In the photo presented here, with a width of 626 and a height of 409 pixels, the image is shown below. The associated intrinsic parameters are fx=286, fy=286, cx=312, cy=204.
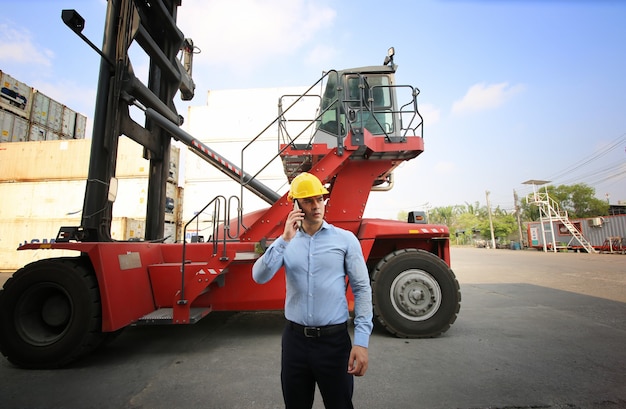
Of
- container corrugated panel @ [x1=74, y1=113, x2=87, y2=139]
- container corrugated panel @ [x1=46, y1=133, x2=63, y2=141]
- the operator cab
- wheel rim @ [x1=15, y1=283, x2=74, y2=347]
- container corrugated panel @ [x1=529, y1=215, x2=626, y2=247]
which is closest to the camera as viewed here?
wheel rim @ [x1=15, y1=283, x2=74, y2=347]

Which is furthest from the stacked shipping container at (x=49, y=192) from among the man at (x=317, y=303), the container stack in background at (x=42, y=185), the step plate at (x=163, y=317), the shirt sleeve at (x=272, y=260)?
the man at (x=317, y=303)

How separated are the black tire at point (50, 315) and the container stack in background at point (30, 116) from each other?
13.3 m

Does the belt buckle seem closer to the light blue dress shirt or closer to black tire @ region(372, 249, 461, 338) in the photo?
the light blue dress shirt

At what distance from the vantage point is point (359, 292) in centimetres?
174

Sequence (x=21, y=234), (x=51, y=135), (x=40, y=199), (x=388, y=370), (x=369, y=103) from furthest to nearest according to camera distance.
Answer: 1. (x=51, y=135)
2. (x=40, y=199)
3. (x=21, y=234)
4. (x=369, y=103)
5. (x=388, y=370)

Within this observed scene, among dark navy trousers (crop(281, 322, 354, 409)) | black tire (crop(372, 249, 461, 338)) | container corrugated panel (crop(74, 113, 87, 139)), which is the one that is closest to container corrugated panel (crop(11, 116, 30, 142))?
container corrugated panel (crop(74, 113, 87, 139))

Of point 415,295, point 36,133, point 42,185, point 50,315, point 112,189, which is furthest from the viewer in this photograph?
point 36,133

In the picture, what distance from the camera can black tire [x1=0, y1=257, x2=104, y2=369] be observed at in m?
3.29

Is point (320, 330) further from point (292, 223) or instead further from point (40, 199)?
point (40, 199)

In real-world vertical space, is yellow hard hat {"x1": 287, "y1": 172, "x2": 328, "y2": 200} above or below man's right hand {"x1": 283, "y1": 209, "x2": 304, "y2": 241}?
above

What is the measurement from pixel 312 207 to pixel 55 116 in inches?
738

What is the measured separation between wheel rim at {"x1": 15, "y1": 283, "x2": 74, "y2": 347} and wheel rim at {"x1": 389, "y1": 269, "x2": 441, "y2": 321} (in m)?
4.22

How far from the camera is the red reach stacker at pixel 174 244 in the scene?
3.39m

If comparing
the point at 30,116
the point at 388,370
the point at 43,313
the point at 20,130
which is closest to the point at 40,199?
the point at 20,130
